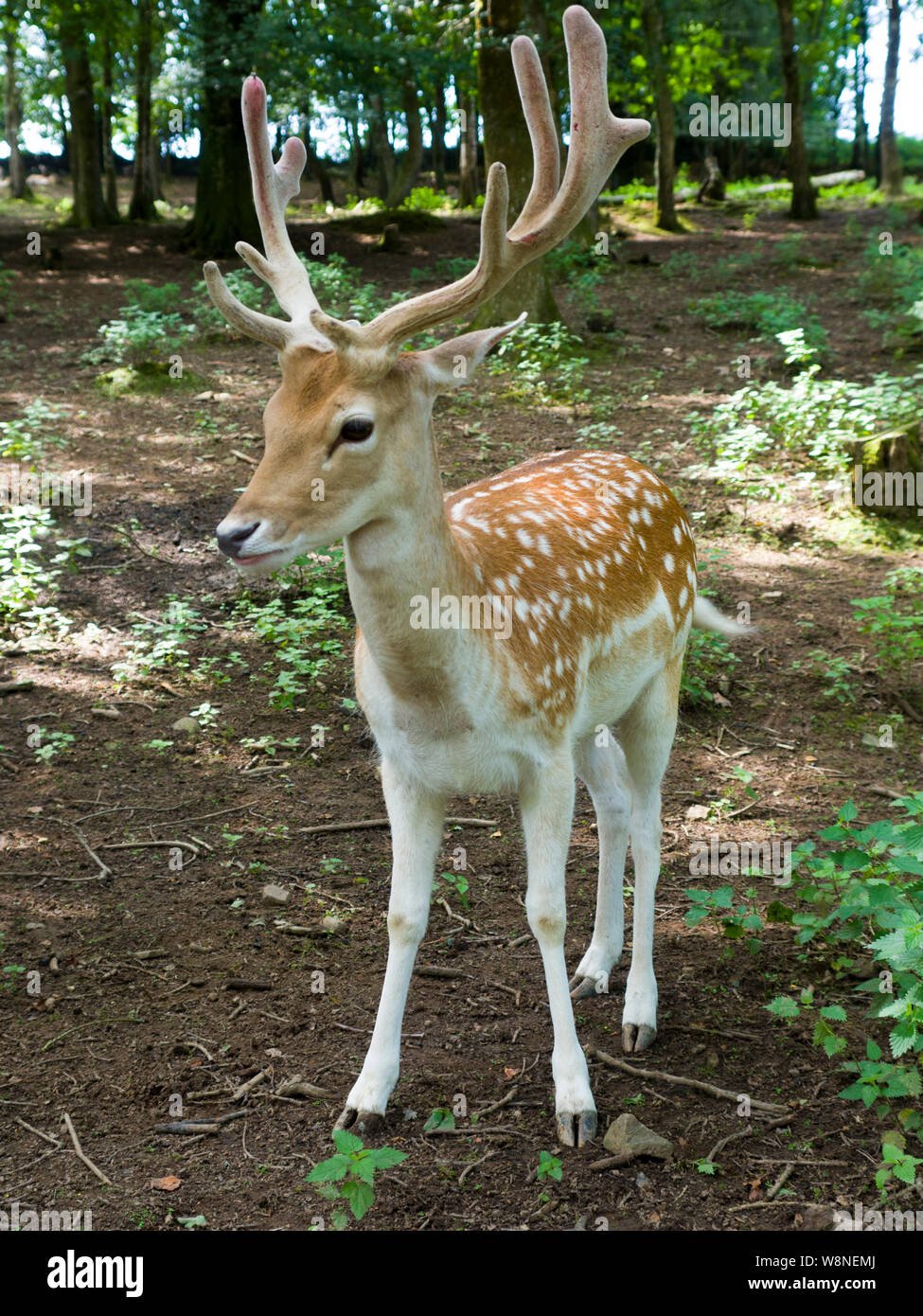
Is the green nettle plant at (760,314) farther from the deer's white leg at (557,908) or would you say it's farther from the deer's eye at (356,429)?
the deer's eye at (356,429)

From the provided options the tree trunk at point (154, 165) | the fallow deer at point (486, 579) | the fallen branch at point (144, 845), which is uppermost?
the tree trunk at point (154, 165)

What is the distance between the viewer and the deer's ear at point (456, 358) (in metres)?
2.93

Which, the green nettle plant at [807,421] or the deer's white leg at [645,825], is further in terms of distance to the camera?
the green nettle plant at [807,421]

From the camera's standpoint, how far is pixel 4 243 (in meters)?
17.2

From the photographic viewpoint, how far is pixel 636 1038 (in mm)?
3688

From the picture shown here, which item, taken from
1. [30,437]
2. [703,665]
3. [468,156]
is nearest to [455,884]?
[703,665]

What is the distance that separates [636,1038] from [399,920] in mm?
920

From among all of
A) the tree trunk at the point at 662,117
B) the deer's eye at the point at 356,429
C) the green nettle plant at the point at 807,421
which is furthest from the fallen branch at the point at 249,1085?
the tree trunk at the point at 662,117

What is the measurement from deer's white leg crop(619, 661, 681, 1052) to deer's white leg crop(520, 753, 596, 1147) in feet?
1.43

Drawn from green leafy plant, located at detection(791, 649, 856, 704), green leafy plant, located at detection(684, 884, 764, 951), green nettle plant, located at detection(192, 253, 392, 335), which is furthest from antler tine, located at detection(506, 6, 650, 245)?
green nettle plant, located at detection(192, 253, 392, 335)

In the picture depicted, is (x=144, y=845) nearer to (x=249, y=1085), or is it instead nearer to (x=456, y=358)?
(x=249, y=1085)
